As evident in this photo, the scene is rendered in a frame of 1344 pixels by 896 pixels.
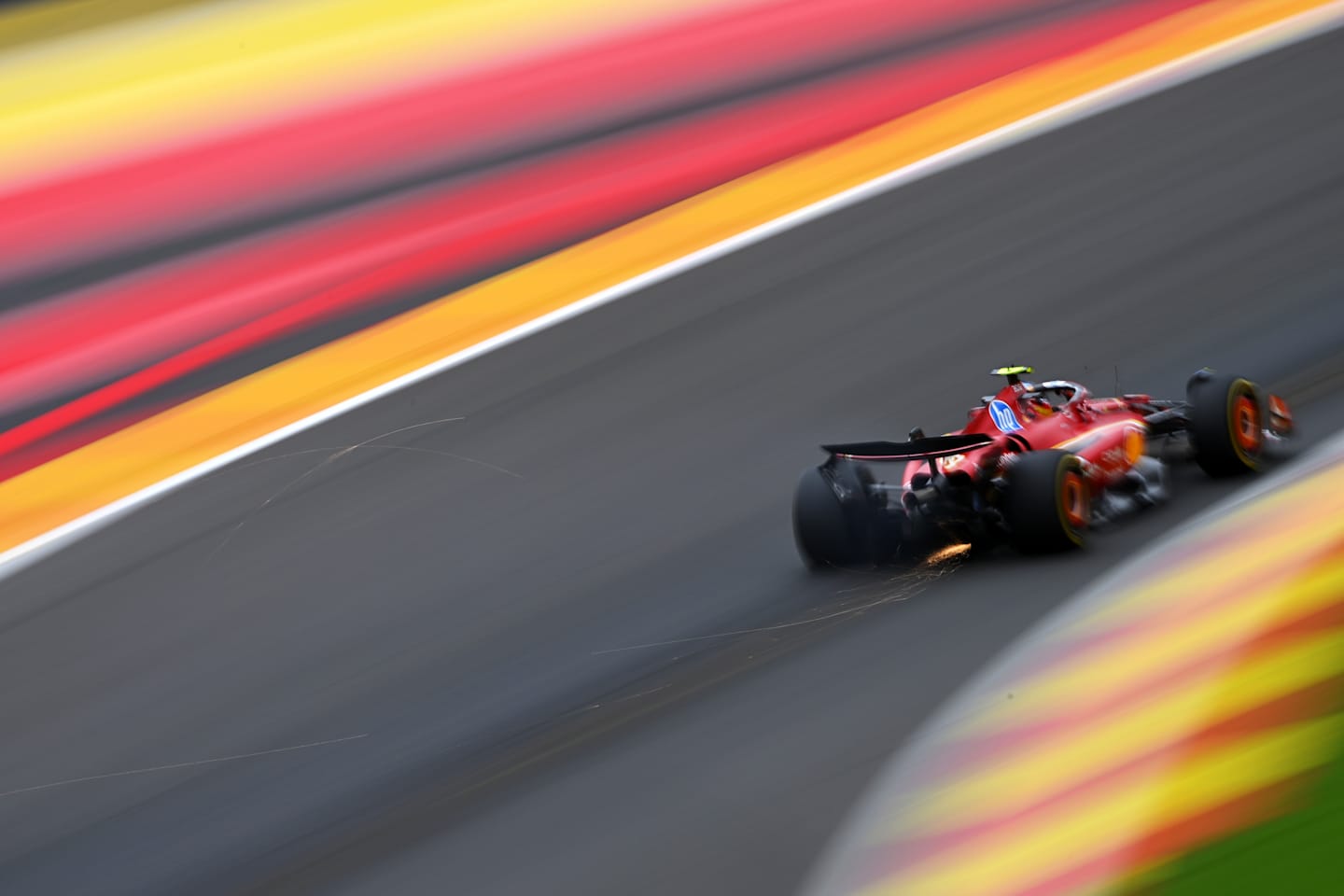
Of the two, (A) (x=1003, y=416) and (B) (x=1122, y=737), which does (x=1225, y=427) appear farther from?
(B) (x=1122, y=737)

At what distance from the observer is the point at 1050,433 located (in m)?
9.16

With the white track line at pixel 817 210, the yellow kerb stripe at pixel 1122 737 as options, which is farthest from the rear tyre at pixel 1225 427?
the white track line at pixel 817 210

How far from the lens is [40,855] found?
7.45 m

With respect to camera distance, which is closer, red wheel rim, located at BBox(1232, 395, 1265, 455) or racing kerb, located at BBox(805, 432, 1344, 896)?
racing kerb, located at BBox(805, 432, 1344, 896)

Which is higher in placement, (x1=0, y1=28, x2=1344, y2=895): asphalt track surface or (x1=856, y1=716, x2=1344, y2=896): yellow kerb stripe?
(x1=0, y1=28, x2=1344, y2=895): asphalt track surface

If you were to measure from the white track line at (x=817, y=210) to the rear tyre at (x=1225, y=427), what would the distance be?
237 inches

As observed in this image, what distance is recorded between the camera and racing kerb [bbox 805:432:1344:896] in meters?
5.73

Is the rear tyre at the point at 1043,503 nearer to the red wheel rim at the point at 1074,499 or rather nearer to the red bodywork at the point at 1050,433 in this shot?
the red wheel rim at the point at 1074,499

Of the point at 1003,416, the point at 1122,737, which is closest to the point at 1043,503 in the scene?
the point at 1003,416

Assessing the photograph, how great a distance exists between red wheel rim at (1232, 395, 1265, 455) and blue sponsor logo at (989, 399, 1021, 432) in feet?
4.18

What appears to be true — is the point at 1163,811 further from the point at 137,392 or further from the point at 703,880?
the point at 137,392

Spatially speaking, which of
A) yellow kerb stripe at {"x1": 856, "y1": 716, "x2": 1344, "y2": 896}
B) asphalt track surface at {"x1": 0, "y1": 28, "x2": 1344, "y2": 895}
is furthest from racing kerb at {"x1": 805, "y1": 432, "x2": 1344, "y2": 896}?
asphalt track surface at {"x1": 0, "y1": 28, "x2": 1344, "y2": 895}

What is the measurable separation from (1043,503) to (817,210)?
24.8ft

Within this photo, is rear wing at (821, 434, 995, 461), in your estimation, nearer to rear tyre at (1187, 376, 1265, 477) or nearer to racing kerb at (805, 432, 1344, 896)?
racing kerb at (805, 432, 1344, 896)
